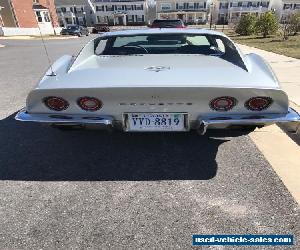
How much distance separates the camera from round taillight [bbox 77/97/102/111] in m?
2.85

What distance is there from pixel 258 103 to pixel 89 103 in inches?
66.0

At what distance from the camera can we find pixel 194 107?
283 centimetres

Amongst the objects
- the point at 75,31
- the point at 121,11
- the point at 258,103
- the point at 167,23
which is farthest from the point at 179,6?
the point at 258,103

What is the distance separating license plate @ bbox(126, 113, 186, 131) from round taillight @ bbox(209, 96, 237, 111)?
1.02 ft

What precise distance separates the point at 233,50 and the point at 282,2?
82.5 metres

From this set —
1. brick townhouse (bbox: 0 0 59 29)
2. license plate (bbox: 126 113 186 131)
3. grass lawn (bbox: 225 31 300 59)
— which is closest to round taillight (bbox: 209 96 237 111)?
license plate (bbox: 126 113 186 131)

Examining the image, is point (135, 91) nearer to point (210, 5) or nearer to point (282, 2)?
point (210, 5)

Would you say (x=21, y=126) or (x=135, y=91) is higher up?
(x=135, y=91)

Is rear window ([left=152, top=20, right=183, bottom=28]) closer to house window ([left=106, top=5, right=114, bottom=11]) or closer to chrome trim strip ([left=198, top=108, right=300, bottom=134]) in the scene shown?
chrome trim strip ([left=198, top=108, right=300, bottom=134])

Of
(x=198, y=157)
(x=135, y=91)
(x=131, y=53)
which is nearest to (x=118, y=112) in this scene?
(x=135, y=91)

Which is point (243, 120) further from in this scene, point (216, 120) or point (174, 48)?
point (174, 48)

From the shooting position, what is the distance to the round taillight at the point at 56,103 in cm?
289

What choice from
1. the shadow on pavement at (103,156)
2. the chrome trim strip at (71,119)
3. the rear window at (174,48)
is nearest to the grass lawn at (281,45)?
the rear window at (174,48)

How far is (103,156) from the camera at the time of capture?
3.55 metres
